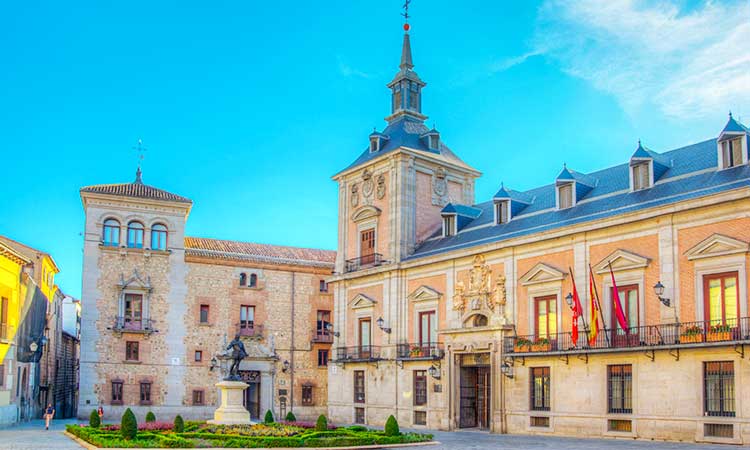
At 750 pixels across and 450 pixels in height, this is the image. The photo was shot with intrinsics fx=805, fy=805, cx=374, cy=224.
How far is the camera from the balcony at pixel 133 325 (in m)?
44.9

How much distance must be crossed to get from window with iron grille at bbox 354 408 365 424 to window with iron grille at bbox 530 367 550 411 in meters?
11.6

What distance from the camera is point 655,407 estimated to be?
26.7 m

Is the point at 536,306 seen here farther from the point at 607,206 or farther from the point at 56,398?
the point at 56,398

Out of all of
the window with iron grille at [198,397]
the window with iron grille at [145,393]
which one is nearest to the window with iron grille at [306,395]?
the window with iron grille at [198,397]

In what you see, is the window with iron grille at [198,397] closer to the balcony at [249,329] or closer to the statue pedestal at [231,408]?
the balcony at [249,329]

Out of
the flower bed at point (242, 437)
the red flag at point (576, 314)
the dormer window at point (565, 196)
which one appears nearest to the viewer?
the flower bed at point (242, 437)

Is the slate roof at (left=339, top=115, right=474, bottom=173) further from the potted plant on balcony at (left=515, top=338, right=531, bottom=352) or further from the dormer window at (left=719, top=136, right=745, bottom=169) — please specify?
the dormer window at (left=719, top=136, right=745, bottom=169)

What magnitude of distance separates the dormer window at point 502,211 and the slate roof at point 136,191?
19.7 metres

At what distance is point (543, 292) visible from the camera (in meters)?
31.9

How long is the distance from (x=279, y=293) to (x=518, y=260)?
20.3 m

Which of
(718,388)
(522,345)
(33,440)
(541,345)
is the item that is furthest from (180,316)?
(718,388)

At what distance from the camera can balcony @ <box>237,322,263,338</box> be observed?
1889 inches

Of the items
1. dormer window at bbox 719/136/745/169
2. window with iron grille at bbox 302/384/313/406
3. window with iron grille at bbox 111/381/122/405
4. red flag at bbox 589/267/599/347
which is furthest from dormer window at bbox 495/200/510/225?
window with iron grille at bbox 111/381/122/405

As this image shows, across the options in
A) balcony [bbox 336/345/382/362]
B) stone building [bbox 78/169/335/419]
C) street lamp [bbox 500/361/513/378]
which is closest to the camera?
street lamp [bbox 500/361/513/378]
